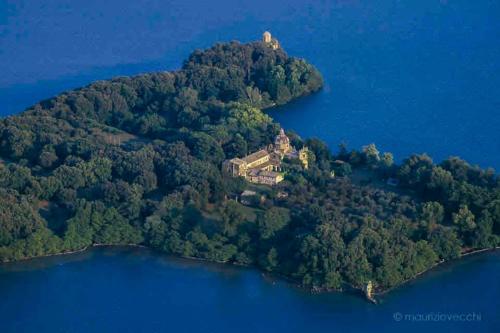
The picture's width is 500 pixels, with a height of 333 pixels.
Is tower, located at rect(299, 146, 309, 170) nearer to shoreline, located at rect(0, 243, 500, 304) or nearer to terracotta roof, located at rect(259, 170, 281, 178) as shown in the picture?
terracotta roof, located at rect(259, 170, 281, 178)

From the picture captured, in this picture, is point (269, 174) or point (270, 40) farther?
point (270, 40)

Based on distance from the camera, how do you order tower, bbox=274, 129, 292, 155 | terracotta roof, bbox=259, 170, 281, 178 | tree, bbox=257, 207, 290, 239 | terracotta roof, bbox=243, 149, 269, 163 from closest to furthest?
1. tree, bbox=257, 207, 290, 239
2. terracotta roof, bbox=259, 170, 281, 178
3. terracotta roof, bbox=243, 149, 269, 163
4. tower, bbox=274, 129, 292, 155

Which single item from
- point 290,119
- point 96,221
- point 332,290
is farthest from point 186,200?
point 290,119

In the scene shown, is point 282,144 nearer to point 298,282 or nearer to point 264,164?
point 264,164

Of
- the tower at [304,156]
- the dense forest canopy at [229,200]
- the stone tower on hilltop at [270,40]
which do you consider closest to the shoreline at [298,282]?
the dense forest canopy at [229,200]

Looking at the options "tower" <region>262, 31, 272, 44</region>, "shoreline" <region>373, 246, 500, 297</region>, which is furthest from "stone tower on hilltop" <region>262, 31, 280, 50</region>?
"shoreline" <region>373, 246, 500, 297</region>

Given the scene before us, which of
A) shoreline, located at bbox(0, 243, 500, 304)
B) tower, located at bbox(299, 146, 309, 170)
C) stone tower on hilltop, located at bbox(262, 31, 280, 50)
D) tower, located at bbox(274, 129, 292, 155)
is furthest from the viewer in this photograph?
stone tower on hilltop, located at bbox(262, 31, 280, 50)

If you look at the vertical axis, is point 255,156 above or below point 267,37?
below

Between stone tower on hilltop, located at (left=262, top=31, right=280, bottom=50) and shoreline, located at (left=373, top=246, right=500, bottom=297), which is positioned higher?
stone tower on hilltop, located at (left=262, top=31, right=280, bottom=50)

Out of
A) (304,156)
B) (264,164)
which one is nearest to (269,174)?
(264,164)

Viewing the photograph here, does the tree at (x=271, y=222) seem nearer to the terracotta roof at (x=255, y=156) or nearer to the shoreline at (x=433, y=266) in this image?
the shoreline at (x=433, y=266)
